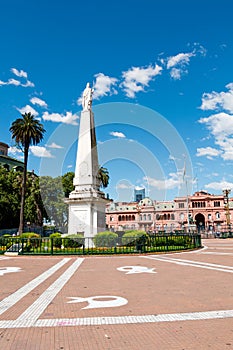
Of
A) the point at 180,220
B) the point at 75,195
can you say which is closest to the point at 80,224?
the point at 75,195

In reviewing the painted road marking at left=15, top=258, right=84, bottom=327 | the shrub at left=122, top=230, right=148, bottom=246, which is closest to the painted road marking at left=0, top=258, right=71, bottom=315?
the painted road marking at left=15, top=258, right=84, bottom=327

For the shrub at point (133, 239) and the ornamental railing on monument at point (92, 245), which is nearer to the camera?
the ornamental railing on monument at point (92, 245)

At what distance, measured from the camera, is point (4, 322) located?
5.34 meters

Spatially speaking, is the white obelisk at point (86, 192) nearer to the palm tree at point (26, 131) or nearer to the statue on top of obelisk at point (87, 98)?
the statue on top of obelisk at point (87, 98)

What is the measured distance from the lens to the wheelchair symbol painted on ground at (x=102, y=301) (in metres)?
6.47

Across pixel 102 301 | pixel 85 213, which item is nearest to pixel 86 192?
pixel 85 213

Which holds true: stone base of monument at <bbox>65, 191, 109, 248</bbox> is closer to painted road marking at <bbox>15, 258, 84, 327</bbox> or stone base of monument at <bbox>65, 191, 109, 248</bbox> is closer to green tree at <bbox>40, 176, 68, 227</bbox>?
painted road marking at <bbox>15, 258, 84, 327</bbox>

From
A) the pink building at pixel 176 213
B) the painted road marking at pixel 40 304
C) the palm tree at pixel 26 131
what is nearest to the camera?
the painted road marking at pixel 40 304

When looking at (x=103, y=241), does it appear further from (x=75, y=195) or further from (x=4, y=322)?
(x=4, y=322)

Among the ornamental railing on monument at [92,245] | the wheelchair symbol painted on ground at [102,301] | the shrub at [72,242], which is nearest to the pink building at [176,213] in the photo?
the ornamental railing on monument at [92,245]

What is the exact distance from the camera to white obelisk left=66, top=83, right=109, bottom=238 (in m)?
23.8

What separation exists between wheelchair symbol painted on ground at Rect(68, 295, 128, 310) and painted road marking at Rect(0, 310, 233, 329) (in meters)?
0.88

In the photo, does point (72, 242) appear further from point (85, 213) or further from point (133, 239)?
point (133, 239)

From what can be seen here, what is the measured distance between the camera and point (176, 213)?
88375 mm
